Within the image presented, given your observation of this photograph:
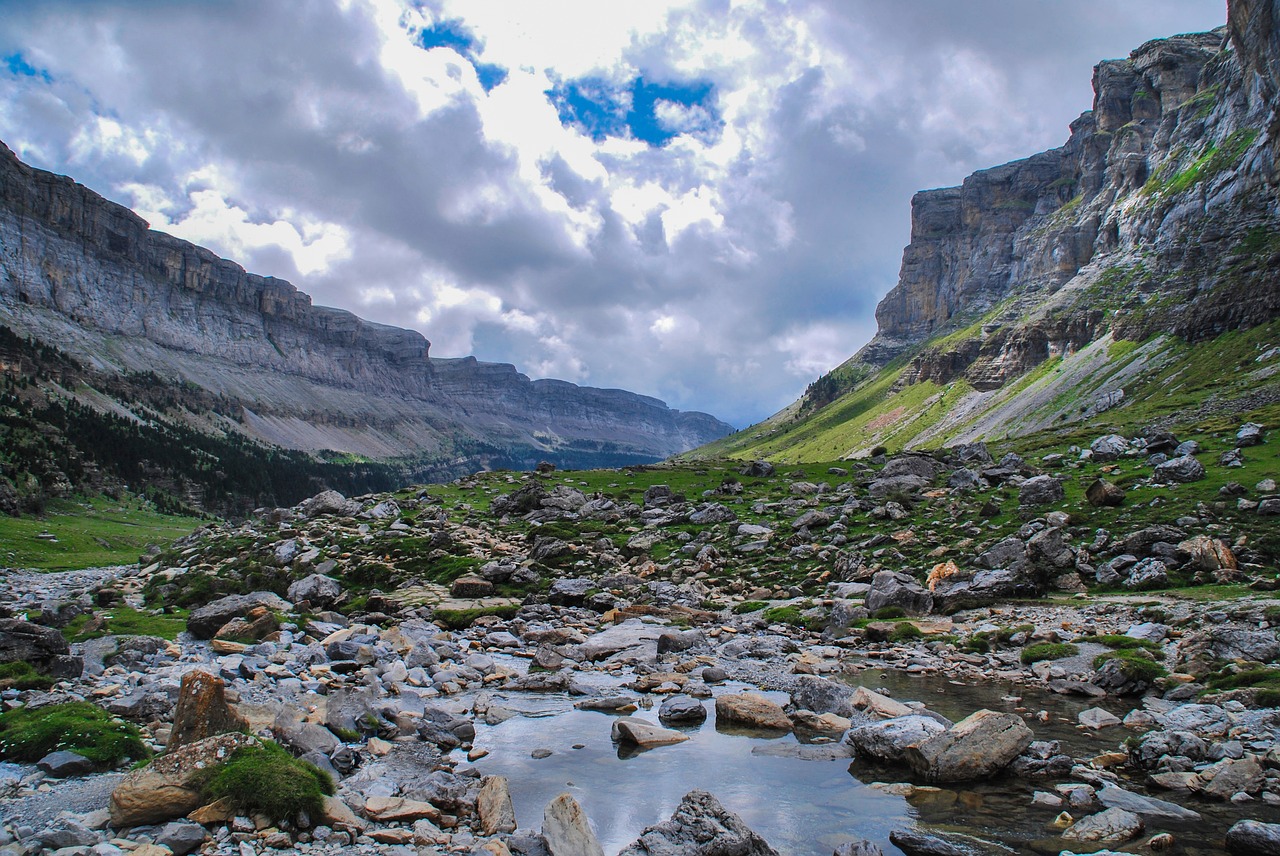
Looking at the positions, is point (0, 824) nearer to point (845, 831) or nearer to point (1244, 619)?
point (845, 831)

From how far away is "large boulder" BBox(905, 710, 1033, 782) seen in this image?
13.4 meters

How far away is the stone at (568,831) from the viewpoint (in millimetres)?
10547

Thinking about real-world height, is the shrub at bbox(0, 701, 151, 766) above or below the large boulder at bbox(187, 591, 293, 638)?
above

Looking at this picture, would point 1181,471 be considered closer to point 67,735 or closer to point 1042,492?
point 1042,492

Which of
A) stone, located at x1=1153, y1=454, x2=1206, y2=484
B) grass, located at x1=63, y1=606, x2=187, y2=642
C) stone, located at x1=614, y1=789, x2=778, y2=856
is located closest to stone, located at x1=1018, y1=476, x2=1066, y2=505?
stone, located at x1=1153, y1=454, x2=1206, y2=484

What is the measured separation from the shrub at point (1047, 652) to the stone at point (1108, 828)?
12988mm

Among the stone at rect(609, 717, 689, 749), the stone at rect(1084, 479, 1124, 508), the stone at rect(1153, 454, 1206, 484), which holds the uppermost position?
the stone at rect(1153, 454, 1206, 484)

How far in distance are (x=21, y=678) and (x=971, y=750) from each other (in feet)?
68.6

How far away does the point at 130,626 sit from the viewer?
2277 centimetres

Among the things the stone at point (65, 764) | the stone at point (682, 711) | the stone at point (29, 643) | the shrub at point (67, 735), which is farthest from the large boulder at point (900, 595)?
the stone at point (29, 643)

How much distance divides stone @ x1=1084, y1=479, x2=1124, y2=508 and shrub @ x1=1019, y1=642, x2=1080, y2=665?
20.0m

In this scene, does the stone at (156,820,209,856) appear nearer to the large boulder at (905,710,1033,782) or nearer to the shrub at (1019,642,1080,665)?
the large boulder at (905,710,1033,782)

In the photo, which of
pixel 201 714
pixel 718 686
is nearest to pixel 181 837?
pixel 201 714

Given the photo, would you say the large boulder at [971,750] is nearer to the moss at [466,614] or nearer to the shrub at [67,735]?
the shrub at [67,735]
